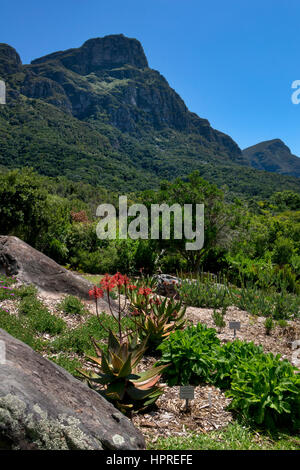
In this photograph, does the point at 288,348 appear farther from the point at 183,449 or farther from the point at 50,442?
the point at 50,442

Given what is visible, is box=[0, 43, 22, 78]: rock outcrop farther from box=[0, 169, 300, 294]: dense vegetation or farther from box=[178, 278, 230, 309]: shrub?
box=[178, 278, 230, 309]: shrub

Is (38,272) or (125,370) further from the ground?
(38,272)

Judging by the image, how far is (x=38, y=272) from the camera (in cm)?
717

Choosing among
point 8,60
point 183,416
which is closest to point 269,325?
point 183,416

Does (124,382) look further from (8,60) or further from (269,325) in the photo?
(8,60)

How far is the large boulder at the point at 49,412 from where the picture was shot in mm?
1780

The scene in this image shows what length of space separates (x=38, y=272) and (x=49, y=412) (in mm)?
5612

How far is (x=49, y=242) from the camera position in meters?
14.5

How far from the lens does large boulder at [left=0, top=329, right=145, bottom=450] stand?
5.84 ft

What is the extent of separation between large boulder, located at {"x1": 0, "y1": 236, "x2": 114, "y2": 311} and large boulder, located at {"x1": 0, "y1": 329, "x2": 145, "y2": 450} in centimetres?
438

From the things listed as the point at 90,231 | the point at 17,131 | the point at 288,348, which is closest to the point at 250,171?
the point at 17,131
